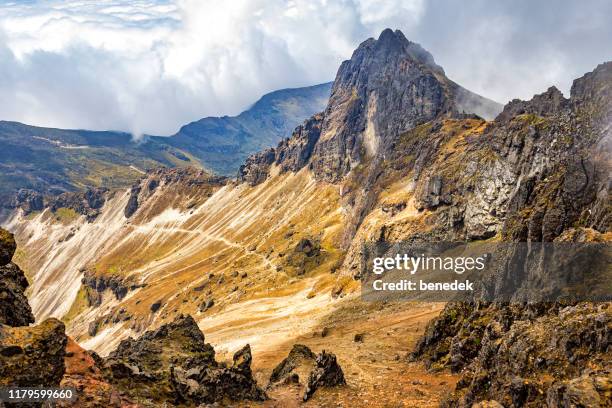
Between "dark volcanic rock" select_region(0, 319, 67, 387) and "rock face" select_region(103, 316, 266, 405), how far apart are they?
15.3 ft

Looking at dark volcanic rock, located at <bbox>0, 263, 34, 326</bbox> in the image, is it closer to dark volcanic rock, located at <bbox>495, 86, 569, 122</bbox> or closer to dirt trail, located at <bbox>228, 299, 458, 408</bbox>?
dirt trail, located at <bbox>228, 299, 458, 408</bbox>

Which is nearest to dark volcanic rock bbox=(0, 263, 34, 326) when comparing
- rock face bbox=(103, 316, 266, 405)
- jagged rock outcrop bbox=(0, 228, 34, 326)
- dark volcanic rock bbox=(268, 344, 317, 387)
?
jagged rock outcrop bbox=(0, 228, 34, 326)

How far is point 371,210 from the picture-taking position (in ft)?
449

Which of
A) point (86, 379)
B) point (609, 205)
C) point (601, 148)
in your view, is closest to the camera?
point (86, 379)

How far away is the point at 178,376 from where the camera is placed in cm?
2855

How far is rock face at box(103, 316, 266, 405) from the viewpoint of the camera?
25777 mm

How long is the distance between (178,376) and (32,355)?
10473 mm

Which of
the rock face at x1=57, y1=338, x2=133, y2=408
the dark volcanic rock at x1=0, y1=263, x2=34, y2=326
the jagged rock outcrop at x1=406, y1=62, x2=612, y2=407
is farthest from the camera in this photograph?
the dark volcanic rock at x1=0, y1=263, x2=34, y2=326

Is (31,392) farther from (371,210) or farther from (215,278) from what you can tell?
(215,278)

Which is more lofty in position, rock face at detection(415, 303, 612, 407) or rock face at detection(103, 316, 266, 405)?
rock face at detection(415, 303, 612, 407)

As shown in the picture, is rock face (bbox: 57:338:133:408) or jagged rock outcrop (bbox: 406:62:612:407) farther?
rock face (bbox: 57:338:133:408)

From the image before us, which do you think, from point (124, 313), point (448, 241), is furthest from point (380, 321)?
point (124, 313)

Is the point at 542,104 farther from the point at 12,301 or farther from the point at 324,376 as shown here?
the point at 12,301

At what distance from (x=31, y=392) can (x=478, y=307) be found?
110 feet
